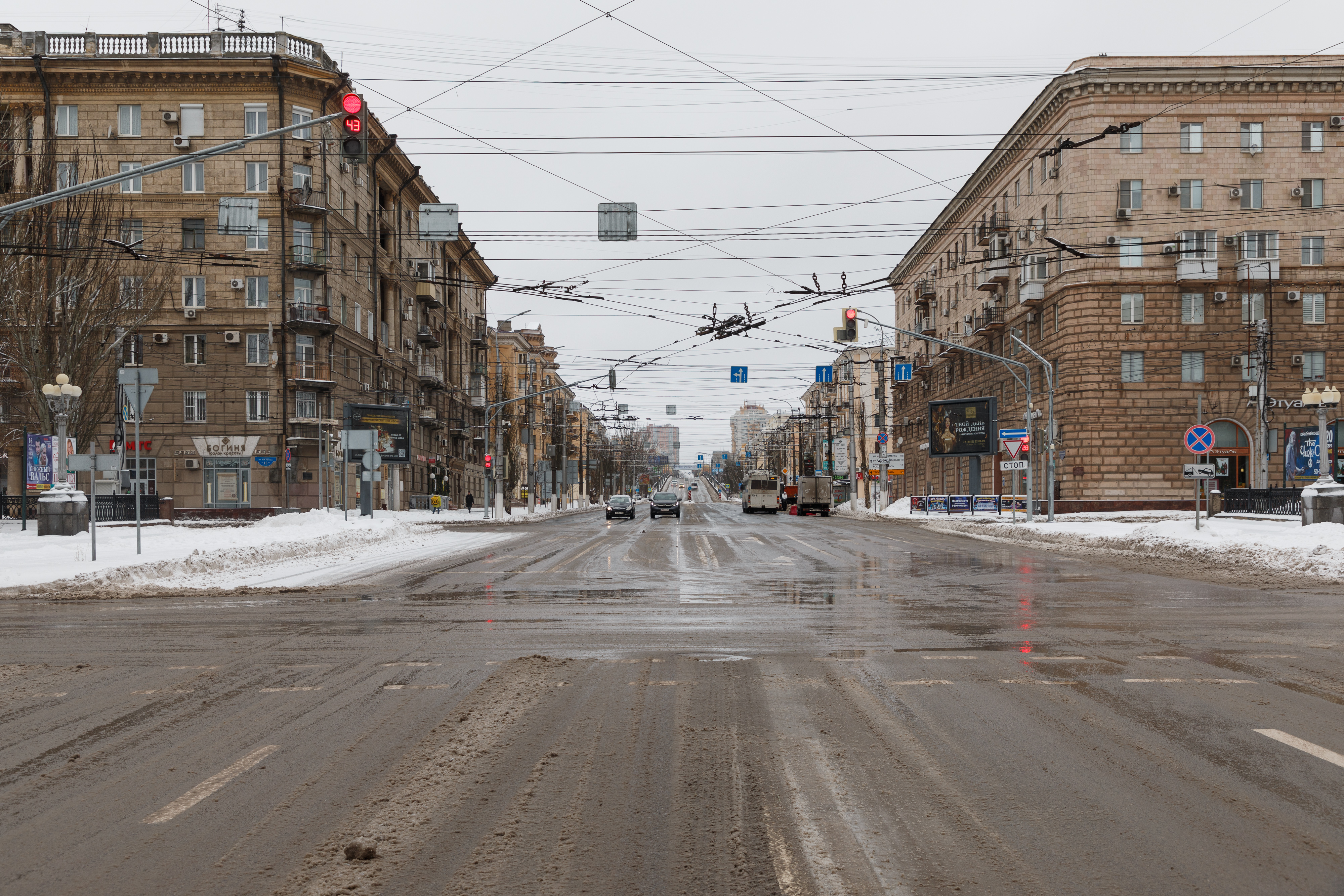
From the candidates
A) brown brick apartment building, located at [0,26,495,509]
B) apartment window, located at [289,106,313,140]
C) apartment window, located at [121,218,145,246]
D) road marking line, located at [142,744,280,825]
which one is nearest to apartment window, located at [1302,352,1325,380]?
brown brick apartment building, located at [0,26,495,509]

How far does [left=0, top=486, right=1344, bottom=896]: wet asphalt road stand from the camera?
→ 4.16 metres

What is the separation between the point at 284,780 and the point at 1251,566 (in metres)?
19.3

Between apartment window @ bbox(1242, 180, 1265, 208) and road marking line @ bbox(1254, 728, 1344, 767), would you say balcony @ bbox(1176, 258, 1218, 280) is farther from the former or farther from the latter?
road marking line @ bbox(1254, 728, 1344, 767)

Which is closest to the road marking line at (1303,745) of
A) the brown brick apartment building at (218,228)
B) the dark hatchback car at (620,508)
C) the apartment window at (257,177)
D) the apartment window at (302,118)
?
the brown brick apartment building at (218,228)

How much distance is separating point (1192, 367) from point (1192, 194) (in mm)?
7807

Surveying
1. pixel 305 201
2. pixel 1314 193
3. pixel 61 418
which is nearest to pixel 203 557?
pixel 61 418

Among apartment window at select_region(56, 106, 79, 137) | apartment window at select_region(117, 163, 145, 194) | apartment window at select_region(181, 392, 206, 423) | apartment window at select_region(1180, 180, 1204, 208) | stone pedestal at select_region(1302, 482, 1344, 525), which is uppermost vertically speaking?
apartment window at select_region(56, 106, 79, 137)

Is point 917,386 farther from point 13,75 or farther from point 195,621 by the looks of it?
point 195,621

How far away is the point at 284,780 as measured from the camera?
17.6ft

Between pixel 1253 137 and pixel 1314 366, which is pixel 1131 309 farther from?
pixel 1253 137

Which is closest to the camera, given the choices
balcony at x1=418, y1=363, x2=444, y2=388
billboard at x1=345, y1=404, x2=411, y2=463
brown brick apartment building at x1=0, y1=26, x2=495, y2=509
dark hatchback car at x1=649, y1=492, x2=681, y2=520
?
billboard at x1=345, y1=404, x2=411, y2=463

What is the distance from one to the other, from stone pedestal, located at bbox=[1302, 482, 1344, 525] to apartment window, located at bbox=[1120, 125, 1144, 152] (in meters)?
26.2

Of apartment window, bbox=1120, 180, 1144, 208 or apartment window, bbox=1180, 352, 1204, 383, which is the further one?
apartment window, bbox=1180, 352, 1204, 383

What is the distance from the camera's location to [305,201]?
5000 cm
